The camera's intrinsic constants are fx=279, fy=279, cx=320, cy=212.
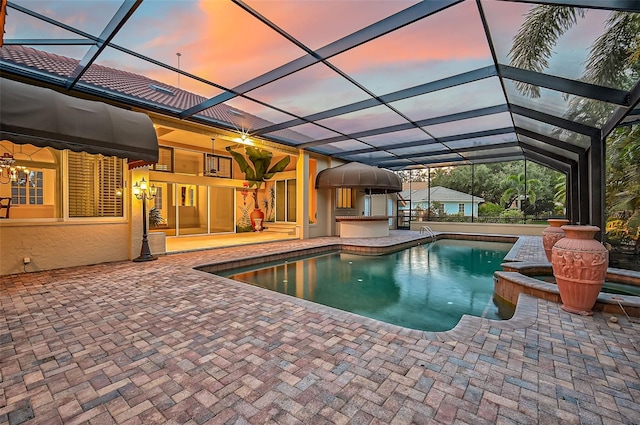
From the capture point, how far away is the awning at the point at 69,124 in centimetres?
425

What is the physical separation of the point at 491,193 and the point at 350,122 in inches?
1043

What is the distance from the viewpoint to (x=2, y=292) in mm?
4918

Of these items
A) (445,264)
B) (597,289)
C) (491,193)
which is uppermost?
(491,193)

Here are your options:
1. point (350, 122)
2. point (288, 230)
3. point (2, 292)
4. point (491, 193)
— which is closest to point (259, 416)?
point (2, 292)

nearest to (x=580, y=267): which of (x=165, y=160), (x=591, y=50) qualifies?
(x=591, y=50)

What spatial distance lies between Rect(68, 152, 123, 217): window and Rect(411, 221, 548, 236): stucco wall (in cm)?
1668

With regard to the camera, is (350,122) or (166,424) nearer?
(166,424)

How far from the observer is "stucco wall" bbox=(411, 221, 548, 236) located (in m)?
15.7

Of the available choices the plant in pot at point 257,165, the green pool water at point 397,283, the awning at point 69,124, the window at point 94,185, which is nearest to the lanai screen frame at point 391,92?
the awning at point 69,124

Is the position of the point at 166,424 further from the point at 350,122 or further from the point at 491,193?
the point at 491,193

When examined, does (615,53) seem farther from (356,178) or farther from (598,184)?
(356,178)

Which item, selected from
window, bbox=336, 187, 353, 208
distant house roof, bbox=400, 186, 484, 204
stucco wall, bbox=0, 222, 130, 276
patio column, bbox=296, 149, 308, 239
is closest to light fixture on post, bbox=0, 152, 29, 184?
stucco wall, bbox=0, 222, 130, 276

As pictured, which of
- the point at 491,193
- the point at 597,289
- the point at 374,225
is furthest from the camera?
the point at 491,193

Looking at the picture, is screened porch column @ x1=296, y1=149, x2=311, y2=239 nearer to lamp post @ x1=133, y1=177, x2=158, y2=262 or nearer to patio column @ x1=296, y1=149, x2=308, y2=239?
patio column @ x1=296, y1=149, x2=308, y2=239
